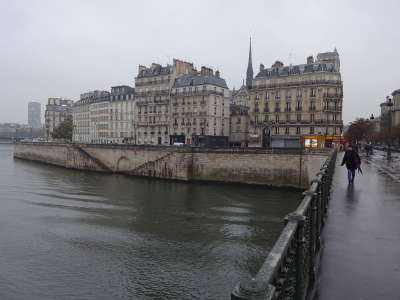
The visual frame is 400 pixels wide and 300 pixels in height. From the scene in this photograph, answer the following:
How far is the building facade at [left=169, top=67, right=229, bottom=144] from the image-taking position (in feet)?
209

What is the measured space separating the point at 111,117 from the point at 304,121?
4635 cm

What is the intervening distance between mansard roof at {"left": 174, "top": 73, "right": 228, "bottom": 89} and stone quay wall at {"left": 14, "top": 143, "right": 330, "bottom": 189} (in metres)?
20.3

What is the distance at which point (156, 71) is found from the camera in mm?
70250

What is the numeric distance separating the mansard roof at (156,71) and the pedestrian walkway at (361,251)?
196ft

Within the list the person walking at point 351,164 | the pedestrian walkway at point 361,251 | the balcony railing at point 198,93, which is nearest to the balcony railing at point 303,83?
the balcony railing at point 198,93

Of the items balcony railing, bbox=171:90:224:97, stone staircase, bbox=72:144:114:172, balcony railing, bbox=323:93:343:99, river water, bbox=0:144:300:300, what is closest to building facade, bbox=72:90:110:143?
balcony railing, bbox=171:90:224:97

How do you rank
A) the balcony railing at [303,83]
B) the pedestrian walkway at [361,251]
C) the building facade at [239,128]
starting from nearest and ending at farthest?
the pedestrian walkway at [361,251] < the balcony railing at [303,83] < the building facade at [239,128]

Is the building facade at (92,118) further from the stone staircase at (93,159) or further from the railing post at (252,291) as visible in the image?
the railing post at (252,291)

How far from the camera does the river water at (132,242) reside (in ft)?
43.0

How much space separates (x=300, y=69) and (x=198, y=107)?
18.6 m

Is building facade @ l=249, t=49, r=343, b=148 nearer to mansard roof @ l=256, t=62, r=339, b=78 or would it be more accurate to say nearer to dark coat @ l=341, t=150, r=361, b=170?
mansard roof @ l=256, t=62, r=339, b=78

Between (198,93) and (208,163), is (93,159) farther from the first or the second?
(198,93)

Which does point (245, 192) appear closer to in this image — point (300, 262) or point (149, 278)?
point (149, 278)

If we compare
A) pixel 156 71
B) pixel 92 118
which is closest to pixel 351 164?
pixel 156 71
